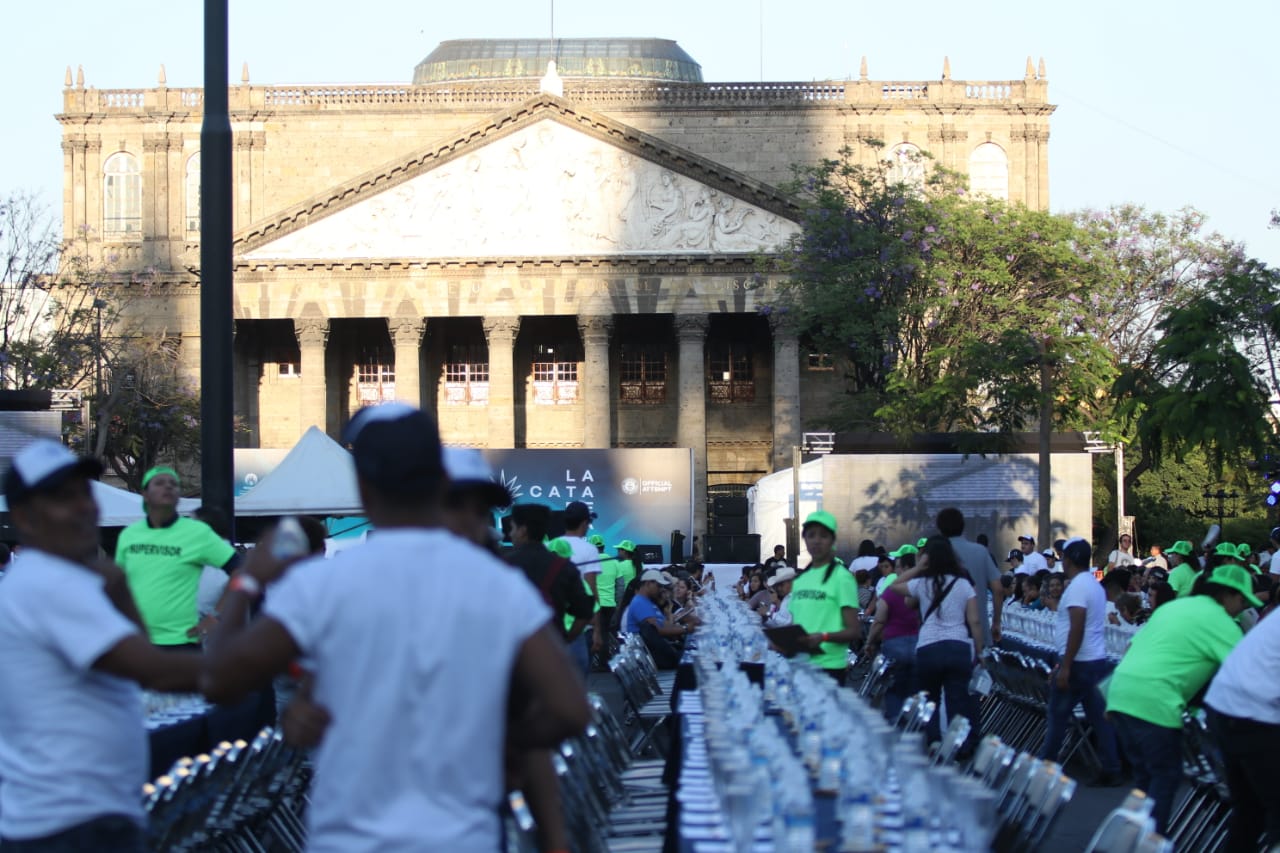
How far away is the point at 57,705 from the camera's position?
4672 millimetres

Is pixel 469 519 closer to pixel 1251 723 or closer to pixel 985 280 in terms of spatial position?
pixel 1251 723

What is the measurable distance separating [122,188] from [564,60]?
23002mm

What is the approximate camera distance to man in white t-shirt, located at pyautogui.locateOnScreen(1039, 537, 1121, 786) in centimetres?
1228

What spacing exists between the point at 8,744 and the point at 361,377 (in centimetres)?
6144

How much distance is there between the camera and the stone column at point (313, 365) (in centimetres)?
5975

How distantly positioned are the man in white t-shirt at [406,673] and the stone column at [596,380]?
183 ft

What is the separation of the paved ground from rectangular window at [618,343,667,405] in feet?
167

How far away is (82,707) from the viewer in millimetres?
4699

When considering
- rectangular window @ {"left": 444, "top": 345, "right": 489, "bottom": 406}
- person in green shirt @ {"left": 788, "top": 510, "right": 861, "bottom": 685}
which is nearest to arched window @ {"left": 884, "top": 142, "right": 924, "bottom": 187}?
rectangular window @ {"left": 444, "top": 345, "right": 489, "bottom": 406}

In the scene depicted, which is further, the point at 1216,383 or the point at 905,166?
the point at 905,166

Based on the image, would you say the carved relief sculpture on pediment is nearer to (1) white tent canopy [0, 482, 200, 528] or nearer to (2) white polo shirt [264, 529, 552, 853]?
(1) white tent canopy [0, 482, 200, 528]

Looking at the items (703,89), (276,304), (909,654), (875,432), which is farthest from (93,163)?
(909,654)

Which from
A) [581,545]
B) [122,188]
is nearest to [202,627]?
[581,545]

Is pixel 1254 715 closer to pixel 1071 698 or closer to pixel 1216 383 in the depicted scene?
pixel 1071 698
